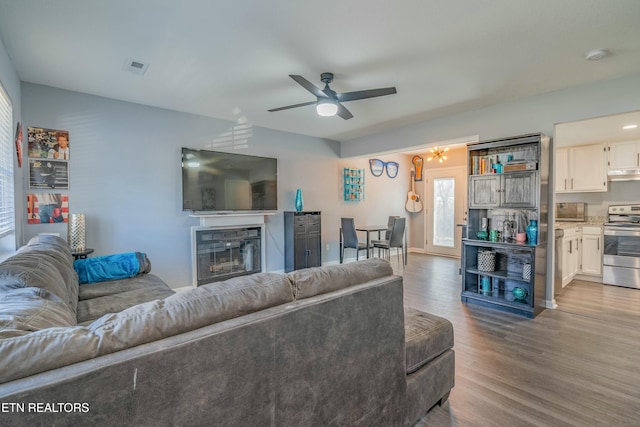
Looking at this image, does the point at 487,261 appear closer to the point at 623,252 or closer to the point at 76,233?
the point at 623,252

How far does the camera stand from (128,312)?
2.98 feet

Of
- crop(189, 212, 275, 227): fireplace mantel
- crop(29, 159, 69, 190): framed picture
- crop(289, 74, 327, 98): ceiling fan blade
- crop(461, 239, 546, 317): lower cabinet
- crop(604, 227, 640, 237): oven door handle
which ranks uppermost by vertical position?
crop(289, 74, 327, 98): ceiling fan blade

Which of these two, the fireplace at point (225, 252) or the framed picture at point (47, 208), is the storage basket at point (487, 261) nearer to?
the fireplace at point (225, 252)

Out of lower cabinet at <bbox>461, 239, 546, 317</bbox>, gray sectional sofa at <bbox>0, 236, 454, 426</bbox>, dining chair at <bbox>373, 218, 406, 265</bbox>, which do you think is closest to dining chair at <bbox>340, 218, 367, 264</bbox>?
dining chair at <bbox>373, 218, 406, 265</bbox>

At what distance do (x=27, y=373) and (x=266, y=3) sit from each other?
83.0 inches

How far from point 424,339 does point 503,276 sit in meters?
2.38

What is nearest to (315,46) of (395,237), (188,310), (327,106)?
(327,106)

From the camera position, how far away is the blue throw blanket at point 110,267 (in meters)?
2.73

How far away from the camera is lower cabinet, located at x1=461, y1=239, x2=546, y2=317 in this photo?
10.6ft

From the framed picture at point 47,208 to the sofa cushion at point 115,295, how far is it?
1.17m

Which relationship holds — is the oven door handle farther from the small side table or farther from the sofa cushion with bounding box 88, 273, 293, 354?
the small side table

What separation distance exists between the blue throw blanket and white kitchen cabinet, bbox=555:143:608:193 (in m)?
5.88

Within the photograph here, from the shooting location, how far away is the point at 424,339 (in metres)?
1.66

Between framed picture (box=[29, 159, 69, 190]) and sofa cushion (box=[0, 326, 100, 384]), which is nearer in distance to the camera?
sofa cushion (box=[0, 326, 100, 384])
